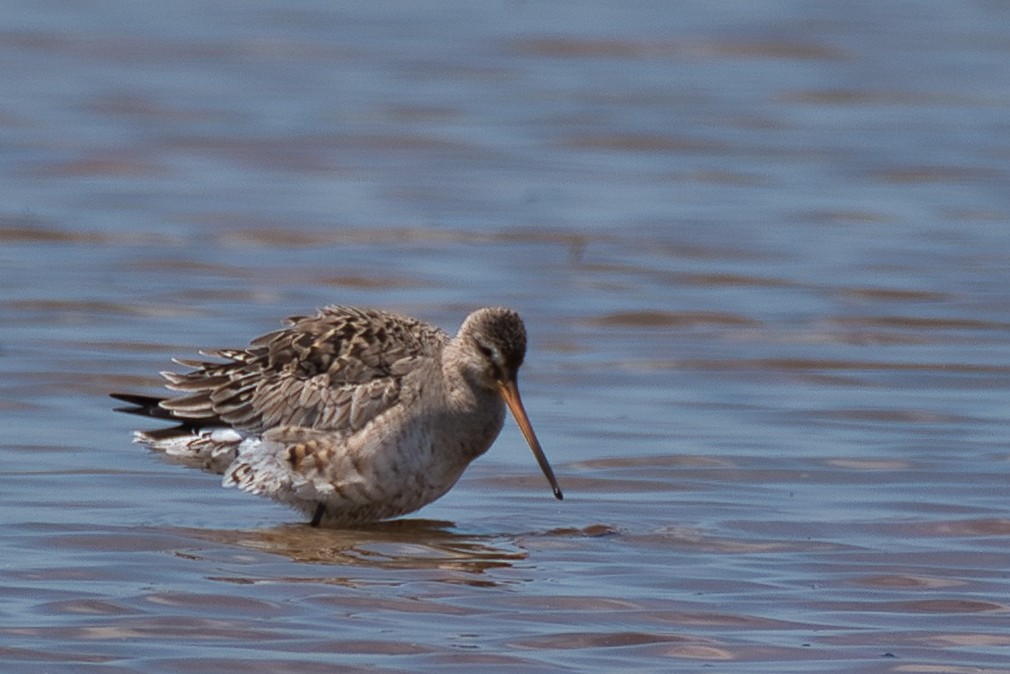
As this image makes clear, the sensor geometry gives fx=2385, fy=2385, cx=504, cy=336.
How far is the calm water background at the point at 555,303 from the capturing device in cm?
728

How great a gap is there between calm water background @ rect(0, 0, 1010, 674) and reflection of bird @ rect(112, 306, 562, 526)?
0.20 m

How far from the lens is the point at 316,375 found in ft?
28.9

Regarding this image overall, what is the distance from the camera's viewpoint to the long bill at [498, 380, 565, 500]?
8602mm

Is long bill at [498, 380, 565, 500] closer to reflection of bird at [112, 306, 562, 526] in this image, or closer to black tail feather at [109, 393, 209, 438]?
reflection of bird at [112, 306, 562, 526]

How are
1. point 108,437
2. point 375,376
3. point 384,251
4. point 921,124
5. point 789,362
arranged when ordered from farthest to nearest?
point 921,124 < point 384,251 < point 789,362 < point 108,437 < point 375,376

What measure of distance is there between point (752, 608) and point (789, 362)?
4.25m

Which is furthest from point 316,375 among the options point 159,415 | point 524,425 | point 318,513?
point 524,425

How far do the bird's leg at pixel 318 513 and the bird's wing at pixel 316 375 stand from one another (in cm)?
28

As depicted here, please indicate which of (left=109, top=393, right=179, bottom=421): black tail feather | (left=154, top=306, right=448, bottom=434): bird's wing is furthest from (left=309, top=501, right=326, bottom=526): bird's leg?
(left=109, top=393, right=179, bottom=421): black tail feather

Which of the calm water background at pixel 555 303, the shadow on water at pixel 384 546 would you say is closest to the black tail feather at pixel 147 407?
the calm water background at pixel 555 303

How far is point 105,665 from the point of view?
21.5 ft

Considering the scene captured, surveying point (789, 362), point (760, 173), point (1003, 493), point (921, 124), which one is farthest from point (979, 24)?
point (1003, 493)

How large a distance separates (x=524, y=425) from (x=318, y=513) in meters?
0.81

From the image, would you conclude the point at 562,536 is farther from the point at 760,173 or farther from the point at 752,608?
the point at 760,173
